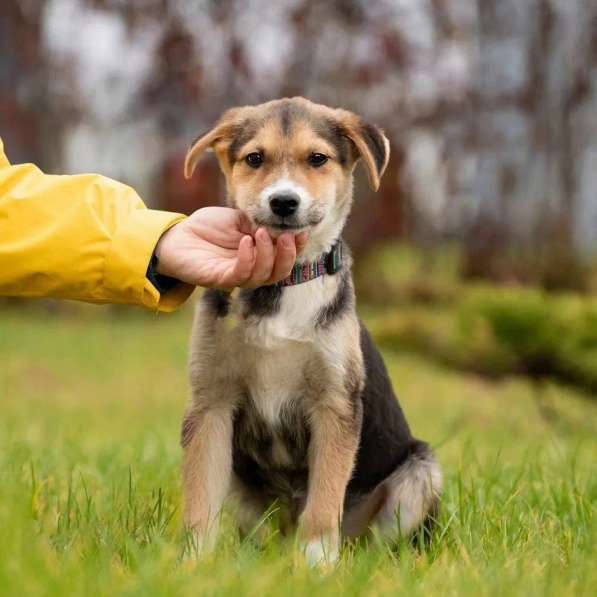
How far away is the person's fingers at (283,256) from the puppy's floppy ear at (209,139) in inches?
25.7

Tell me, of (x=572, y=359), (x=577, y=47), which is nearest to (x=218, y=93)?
(x=577, y=47)

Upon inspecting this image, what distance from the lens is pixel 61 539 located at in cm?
326

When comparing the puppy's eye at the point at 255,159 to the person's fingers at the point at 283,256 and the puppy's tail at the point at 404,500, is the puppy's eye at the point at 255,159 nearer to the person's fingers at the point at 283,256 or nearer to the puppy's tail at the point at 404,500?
the person's fingers at the point at 283,256

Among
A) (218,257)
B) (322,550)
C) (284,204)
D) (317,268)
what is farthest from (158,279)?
(322,550)

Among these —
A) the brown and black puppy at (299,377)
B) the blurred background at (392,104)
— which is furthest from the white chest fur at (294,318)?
the blurred background at (392,104)

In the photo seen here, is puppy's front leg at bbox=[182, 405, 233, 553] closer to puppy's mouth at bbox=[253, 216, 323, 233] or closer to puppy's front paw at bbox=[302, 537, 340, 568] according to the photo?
puppy's front paw at bbox=[302, 537, 340, 568]

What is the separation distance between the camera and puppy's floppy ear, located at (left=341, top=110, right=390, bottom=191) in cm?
408

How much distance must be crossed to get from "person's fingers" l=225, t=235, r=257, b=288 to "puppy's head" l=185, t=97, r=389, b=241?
37cm

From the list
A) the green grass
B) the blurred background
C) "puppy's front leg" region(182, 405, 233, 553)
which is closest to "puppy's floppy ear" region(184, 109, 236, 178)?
"puppy's front leg" region(182, 405, 233, 553)

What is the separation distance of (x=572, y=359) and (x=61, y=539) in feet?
17.8

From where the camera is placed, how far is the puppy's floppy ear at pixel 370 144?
13.4ft

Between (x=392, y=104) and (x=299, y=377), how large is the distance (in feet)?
53.5

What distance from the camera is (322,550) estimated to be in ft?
11.6

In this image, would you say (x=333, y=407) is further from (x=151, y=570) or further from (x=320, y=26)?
(x=320, y=26)
